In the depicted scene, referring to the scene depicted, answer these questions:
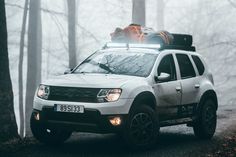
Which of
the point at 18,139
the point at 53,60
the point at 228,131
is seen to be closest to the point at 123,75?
the point at 18,139

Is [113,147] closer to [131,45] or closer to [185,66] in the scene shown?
[131,45]

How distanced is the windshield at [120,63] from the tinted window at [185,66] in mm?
889

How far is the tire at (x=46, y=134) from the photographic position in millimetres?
8642

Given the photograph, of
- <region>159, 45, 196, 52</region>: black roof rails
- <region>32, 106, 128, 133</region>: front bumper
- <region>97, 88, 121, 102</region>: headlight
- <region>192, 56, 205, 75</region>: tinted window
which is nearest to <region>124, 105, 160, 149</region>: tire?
<region>32, 106, 128, 133</region>: front bumper

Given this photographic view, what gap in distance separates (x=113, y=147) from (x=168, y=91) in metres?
1.50

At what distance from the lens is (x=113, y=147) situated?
9133 millimetres

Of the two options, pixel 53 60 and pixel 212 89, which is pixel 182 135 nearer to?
pixel 212 89

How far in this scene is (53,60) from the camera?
37.1 metres

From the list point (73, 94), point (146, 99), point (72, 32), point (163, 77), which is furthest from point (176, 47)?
point (72, 32)

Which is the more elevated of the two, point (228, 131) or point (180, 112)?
point (180, 112)

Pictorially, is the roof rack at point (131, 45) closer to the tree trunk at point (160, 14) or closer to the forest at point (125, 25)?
the forest at point (125, 25)

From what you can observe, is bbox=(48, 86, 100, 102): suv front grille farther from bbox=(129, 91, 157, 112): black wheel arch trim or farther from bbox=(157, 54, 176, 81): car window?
bbox=(157, 54, 176, 81): car window

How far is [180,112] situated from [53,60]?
27974 millimetres

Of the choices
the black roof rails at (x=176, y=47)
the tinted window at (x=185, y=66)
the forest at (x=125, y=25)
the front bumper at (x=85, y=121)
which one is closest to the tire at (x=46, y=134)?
the front bumper at (x=85, y=121)
